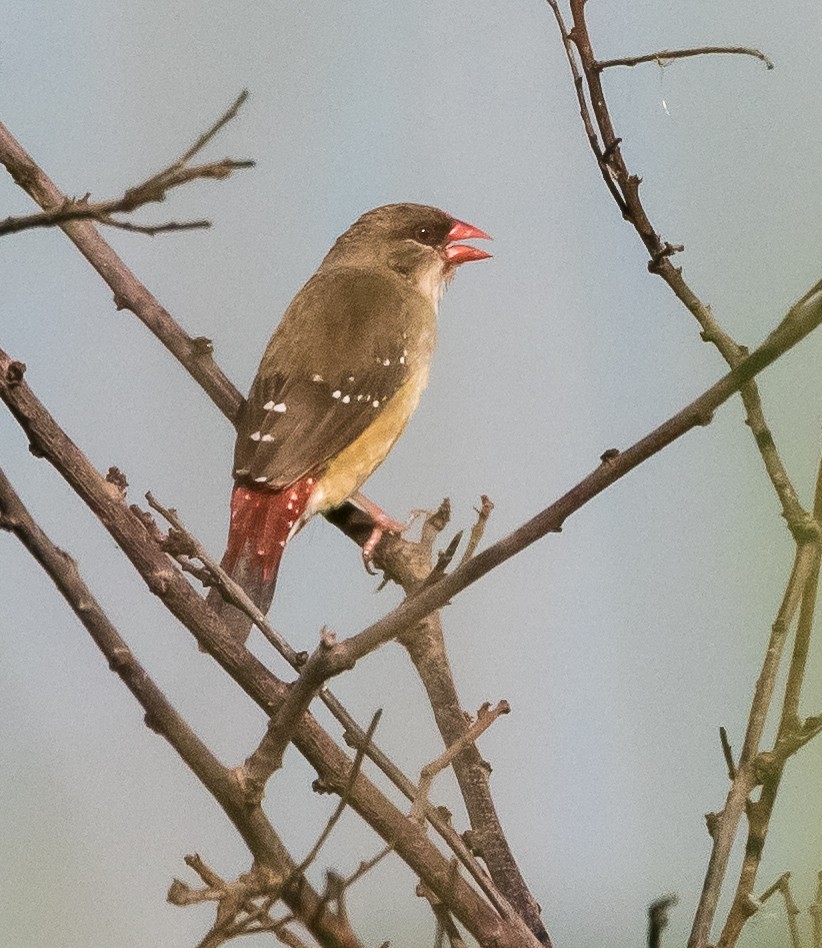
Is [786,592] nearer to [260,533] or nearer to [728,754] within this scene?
[728,754]

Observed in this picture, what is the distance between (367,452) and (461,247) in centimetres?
75

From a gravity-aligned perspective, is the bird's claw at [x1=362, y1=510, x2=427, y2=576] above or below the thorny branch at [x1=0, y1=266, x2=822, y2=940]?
above

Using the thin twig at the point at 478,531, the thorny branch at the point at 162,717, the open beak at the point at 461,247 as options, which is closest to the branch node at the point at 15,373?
the thorny branch at the point at 162,717

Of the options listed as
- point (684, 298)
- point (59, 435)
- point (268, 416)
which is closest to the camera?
point (59, 435)

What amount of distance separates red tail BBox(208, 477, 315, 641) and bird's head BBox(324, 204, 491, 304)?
0.96m

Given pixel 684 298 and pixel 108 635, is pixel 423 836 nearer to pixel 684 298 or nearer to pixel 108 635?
pixel 108 635

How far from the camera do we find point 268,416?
229cm

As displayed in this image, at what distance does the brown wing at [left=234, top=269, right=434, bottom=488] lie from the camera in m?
2.24

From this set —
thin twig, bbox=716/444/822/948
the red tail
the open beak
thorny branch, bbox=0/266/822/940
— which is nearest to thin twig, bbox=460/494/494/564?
thorny branch, bbox=0/266/822/940

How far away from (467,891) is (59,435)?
Answer: 0.67 meters

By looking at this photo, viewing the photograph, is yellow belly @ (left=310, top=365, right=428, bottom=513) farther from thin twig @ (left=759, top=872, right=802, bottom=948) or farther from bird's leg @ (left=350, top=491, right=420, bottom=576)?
thin twig @ (left=759, top=872, right=802, bottom=948)

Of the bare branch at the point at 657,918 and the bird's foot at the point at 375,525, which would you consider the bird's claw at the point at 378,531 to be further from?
the bare branch at the point at 657,918

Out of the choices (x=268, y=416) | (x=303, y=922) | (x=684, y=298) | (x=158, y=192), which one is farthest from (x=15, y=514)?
(x=268, y=416)

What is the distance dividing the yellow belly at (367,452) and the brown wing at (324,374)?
0.10ft
